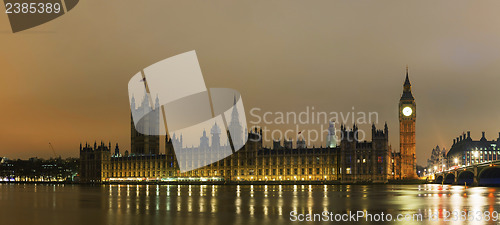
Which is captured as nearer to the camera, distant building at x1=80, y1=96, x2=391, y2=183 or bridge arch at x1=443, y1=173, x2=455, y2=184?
distant building at x1=80, y1=96, x2=391, y2=183

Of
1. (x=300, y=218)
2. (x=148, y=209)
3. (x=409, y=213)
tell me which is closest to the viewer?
(x=300, y=218)

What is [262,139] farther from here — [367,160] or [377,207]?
[377,207]

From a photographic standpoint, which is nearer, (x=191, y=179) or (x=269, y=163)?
(x=269, y=163)

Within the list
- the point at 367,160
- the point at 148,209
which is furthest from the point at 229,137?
the point at 148,209

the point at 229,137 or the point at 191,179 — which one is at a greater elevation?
the point at 229,137

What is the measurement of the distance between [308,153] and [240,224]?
13991 centimetres

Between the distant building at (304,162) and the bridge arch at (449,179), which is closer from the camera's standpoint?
the distant building at (304,162)

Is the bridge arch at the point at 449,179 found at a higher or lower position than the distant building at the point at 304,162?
lower

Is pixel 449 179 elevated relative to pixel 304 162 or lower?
lower

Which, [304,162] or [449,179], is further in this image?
[304,162]

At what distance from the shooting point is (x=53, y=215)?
1977 inches

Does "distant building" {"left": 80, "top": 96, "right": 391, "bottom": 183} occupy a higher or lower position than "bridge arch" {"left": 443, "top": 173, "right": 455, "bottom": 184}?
higher

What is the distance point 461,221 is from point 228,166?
6051 inches

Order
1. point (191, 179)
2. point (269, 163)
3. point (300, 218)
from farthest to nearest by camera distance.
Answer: point (191, 179) < point (269, 163) < point (300, 218)
